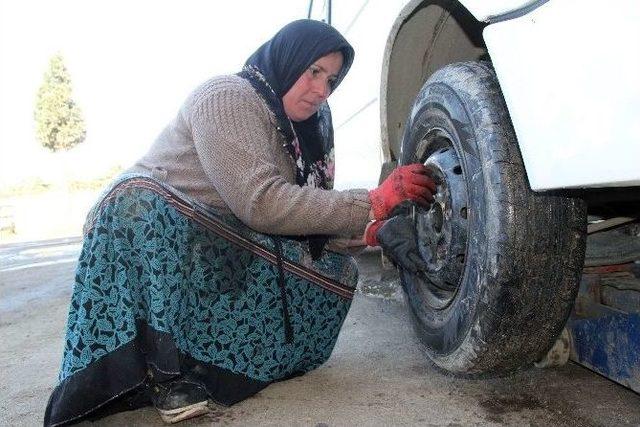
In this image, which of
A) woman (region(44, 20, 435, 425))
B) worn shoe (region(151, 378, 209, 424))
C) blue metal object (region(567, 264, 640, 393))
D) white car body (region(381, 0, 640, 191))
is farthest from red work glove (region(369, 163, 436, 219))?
worn shoe (region(151, 378, 209, 424))

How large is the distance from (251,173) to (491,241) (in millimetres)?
681

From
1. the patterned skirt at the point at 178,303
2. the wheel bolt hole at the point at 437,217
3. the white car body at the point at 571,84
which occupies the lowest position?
the patterned skirt at the point at 178,303

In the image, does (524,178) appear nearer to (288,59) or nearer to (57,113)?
(288,59)

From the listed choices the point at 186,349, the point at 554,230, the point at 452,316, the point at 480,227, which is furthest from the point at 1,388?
the point at 554,230

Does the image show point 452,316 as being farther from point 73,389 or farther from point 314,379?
point 73,389

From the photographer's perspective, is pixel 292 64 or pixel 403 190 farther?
pixel 292 64

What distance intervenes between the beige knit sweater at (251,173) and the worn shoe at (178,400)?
50 cm

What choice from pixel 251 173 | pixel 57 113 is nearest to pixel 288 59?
pixel 251 173

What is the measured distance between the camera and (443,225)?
1436mm

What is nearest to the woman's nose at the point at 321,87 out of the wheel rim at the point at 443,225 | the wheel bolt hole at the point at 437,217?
the wheel rim at the point at 443,225

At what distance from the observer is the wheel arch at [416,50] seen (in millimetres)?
1693

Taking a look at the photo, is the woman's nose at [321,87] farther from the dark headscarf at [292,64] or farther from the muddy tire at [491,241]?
the muddy tire at [491,241]

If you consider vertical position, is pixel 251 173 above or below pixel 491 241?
above

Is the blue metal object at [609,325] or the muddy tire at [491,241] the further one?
the blue metal object at [609,325]
